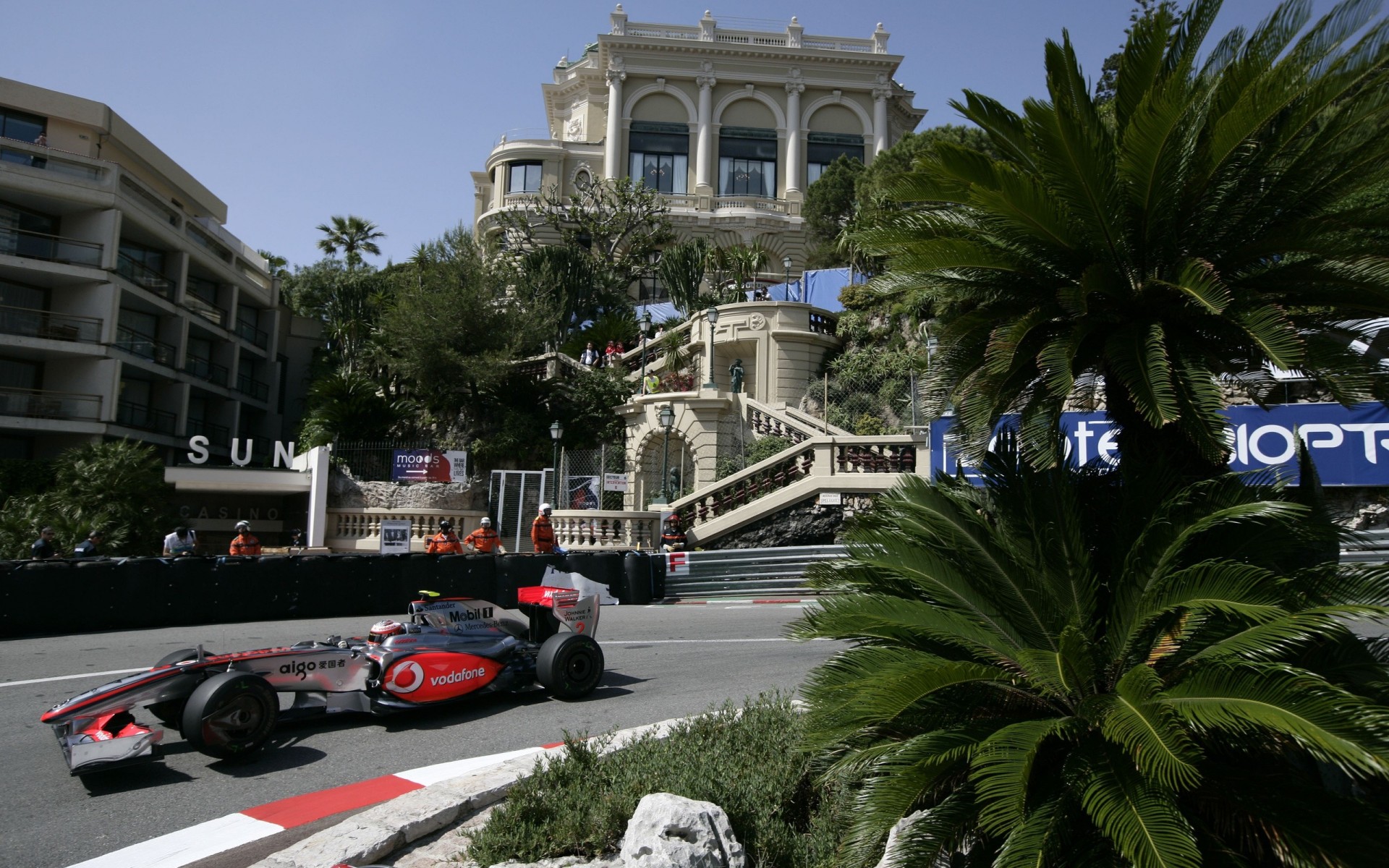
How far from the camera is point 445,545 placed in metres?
17.4

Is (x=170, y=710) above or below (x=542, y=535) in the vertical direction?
below

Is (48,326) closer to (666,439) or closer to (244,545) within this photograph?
(244,545)

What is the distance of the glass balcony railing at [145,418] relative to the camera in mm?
33250

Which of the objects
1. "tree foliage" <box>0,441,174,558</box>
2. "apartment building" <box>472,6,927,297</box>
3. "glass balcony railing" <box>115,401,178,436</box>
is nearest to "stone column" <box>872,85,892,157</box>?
"apartment building" <box>472,6,927,297</box>

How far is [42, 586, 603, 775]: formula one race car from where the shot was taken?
21.1 feet

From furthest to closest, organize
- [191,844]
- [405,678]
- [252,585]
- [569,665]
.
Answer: [252,585] < [569,665] < [405,678] < [191,844]

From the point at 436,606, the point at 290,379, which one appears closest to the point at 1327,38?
the point at 436,606

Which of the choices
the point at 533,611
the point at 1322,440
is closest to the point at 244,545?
the point at 533,611

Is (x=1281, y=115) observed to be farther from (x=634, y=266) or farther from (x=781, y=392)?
(x=634, y=266)

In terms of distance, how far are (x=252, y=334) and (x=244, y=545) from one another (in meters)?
29.4

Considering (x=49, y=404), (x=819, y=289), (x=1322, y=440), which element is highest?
(x=819, y=289)

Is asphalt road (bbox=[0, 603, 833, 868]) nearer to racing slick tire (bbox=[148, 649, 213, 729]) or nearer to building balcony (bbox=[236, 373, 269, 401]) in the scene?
racing slick tire (bbox=[148, 649, 213, 729])

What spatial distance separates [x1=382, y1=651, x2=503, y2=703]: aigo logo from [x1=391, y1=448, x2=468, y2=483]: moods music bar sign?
1890cm

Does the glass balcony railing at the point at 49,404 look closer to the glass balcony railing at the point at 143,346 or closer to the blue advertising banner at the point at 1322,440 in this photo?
the glass balcony railing at the point at 143,346
